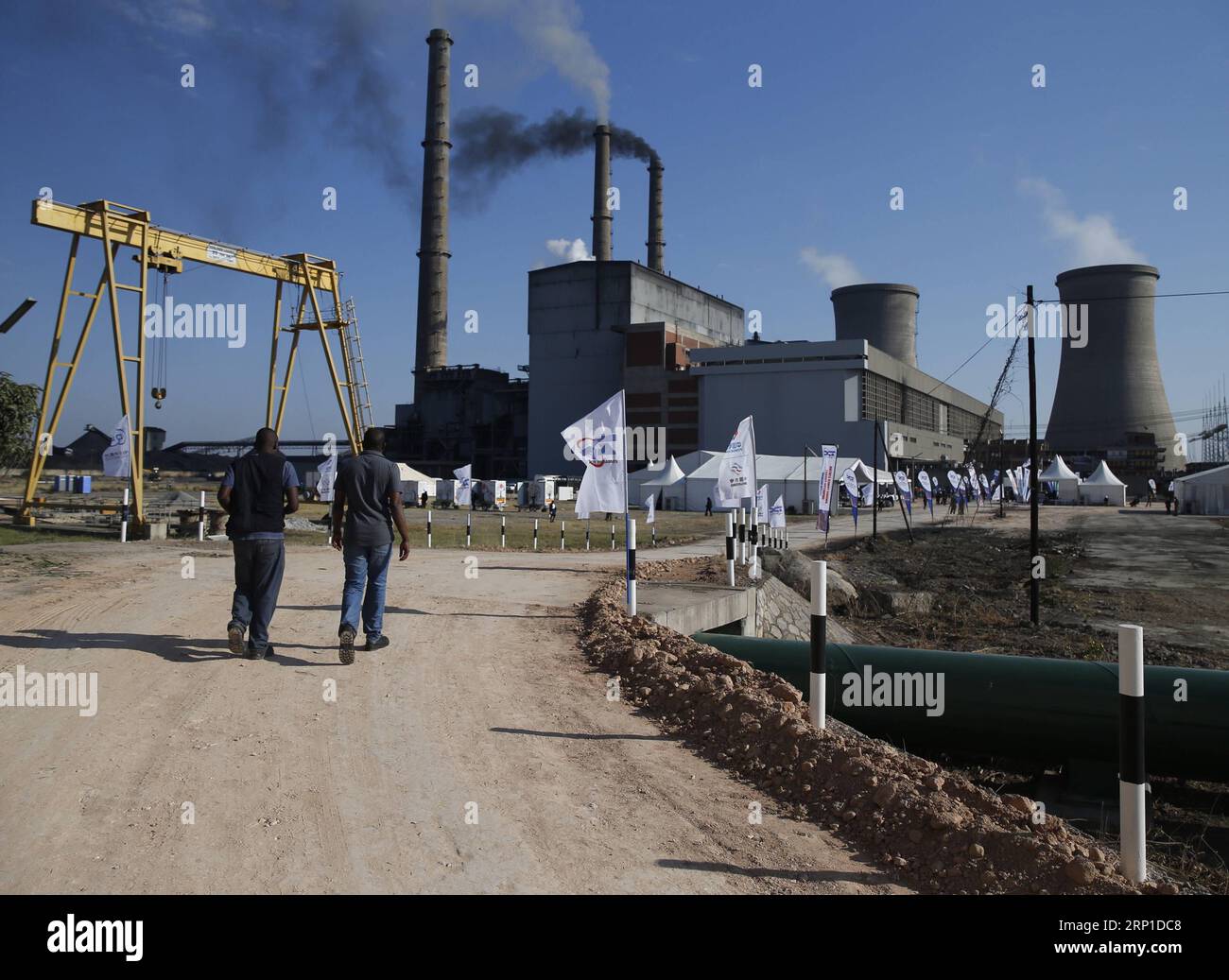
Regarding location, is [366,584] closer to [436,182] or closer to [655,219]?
[436,182]

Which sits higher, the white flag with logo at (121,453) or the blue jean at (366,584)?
the white flag with logo at (121,453)

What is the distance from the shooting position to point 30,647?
687 cm

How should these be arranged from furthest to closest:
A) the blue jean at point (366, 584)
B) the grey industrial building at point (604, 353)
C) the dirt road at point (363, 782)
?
the grey industrial building at point (604, 353), the blue jean at point (366, 584), the dirt road at point (363, 782)

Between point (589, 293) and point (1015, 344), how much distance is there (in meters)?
64.5

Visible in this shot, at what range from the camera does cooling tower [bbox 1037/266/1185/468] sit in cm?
7288

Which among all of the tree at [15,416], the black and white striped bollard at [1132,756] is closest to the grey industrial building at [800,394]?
the tree at [15,416]

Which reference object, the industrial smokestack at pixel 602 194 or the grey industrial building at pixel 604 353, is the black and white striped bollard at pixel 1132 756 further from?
the industrial smokestack at pixel 602 194

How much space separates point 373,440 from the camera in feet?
23.4

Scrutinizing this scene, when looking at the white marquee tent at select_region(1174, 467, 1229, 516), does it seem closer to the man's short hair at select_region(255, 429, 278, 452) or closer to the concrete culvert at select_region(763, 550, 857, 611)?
the concrete culvert at select_region(763, 550, 857, 611)

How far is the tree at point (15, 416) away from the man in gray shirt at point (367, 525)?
24195 mm

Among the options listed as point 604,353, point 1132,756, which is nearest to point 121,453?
point 1132,756

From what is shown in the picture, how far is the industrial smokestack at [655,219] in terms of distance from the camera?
87.0 meters
